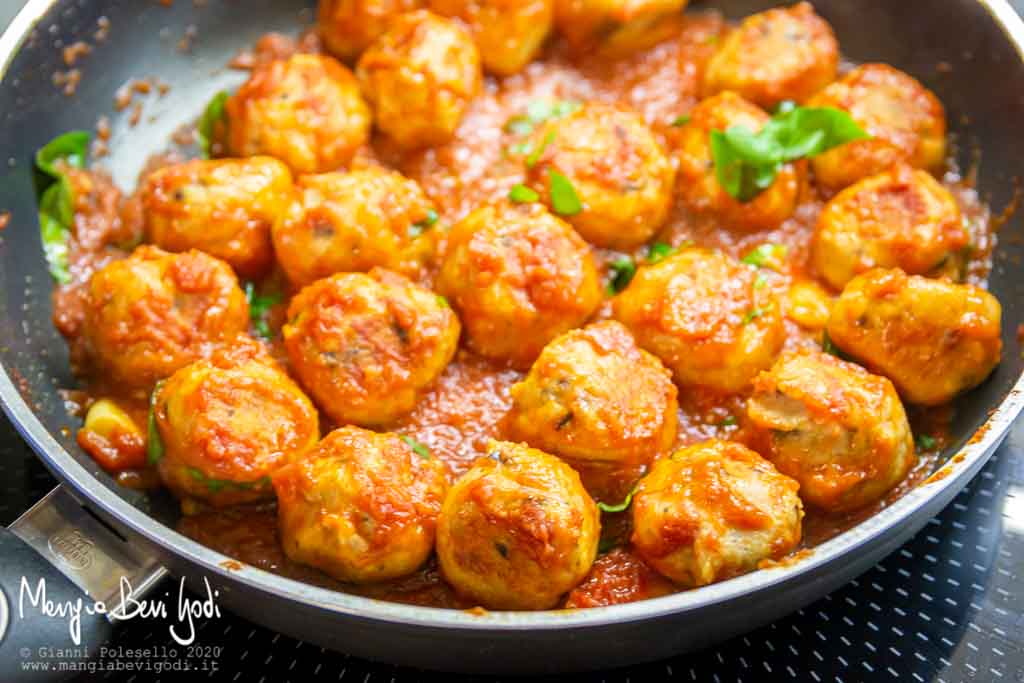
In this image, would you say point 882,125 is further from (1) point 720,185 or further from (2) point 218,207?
(2) point 218,207

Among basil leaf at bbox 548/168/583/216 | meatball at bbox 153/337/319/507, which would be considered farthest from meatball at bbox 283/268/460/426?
basil leaf at bbox 548/168/583/216

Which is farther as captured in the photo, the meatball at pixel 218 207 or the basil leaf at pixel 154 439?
the meatball at pixel 218 207

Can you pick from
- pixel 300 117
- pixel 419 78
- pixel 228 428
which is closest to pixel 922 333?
pixel 419 78

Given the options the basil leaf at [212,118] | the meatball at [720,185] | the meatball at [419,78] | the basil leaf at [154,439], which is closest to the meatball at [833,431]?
the meatball at [720,185]

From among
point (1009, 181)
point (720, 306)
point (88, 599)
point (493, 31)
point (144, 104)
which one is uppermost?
point (144, 104)

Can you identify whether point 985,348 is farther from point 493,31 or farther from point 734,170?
point 493,31

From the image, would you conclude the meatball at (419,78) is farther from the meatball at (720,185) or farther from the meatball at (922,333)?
the meatball at (922,333)

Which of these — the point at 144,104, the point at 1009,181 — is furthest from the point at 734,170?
the point at 144,104
